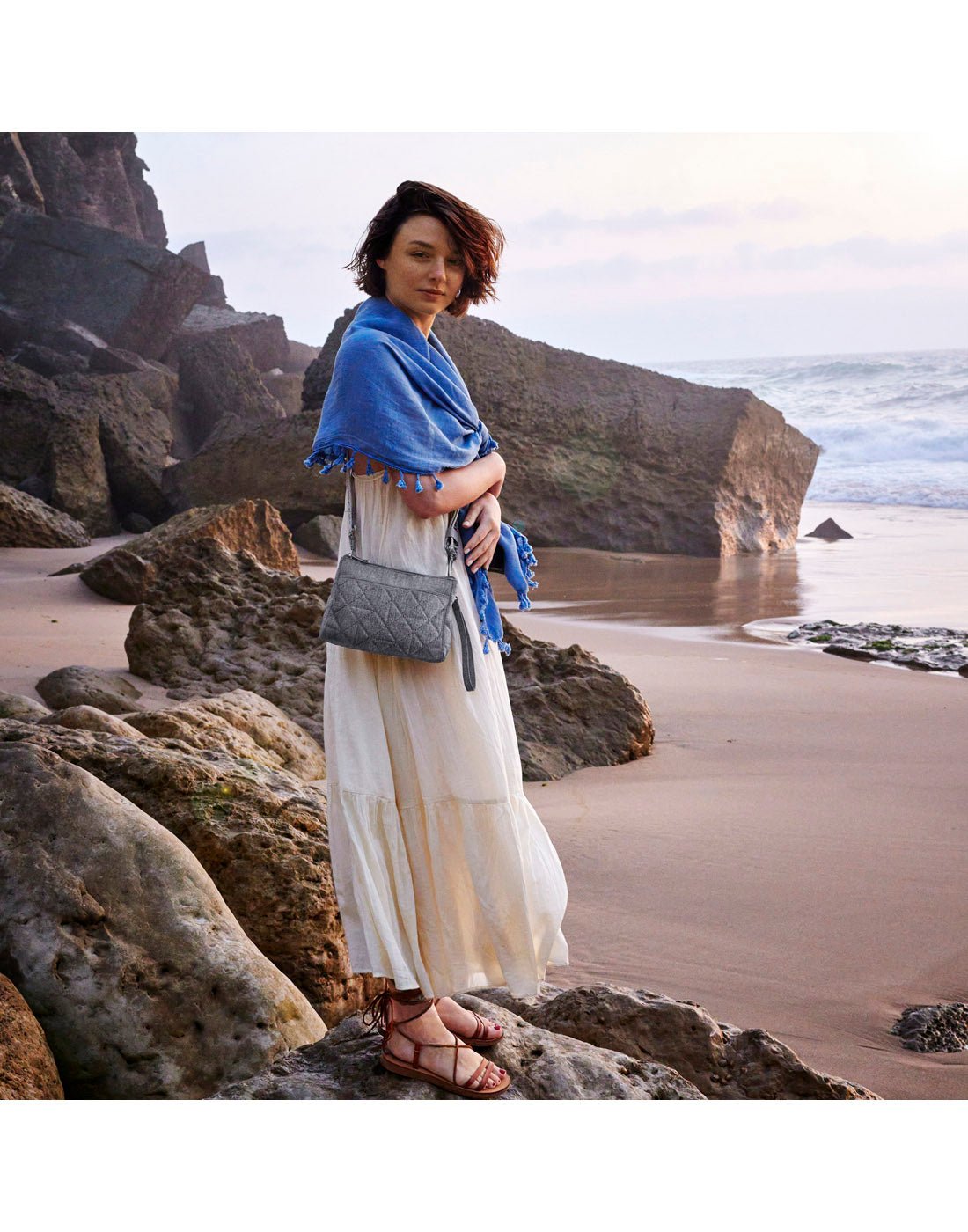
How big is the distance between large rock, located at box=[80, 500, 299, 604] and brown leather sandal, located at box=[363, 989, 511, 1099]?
607 centimetres

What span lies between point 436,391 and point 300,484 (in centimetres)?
1148

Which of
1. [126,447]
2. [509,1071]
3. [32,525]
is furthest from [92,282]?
[509,1071]

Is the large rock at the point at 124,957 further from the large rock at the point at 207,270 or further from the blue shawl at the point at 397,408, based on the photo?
the large rock at the point at 207,270

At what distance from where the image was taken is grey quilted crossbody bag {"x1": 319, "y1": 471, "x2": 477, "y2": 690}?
2.45m

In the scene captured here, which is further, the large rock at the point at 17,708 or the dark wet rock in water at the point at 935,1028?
the large rock at the point at 17,708

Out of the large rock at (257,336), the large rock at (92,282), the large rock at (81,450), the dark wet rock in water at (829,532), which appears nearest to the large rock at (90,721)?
the large rock at (81,450)

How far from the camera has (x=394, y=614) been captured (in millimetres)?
2459

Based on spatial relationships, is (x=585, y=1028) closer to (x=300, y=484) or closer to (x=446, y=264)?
(x=446, y=264)

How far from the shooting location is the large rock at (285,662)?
589cm

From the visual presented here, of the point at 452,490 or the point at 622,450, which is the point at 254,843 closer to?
the point at 452,490

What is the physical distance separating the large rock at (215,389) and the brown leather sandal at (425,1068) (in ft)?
63.3

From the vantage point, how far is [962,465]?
2653cm

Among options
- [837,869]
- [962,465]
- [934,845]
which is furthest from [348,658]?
[962,465]

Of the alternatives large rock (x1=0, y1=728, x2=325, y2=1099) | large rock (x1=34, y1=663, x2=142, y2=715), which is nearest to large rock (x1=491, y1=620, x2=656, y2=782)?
large rock (x1=34, y1=663, x2=142, y2=715)
